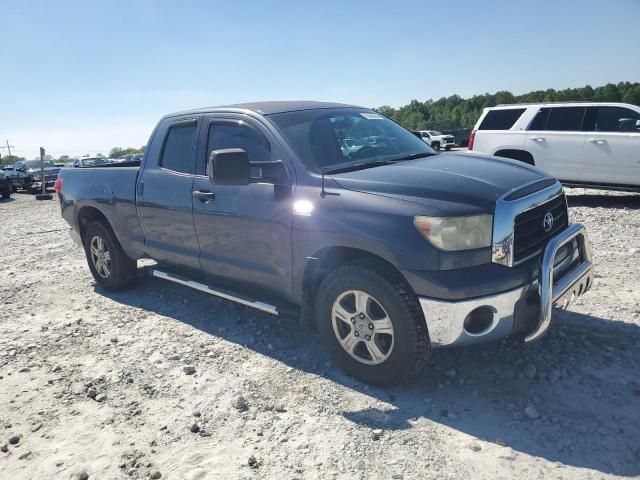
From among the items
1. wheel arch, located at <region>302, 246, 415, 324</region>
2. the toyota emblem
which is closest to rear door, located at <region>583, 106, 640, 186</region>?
the toyota emblem

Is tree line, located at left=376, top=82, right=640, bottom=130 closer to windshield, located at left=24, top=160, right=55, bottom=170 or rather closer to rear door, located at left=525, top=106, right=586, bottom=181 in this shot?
windshield, located at left=24, top=160, right=55, bottom=170

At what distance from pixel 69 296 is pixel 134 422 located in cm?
314

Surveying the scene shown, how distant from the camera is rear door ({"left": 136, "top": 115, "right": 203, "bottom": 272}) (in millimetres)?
4469

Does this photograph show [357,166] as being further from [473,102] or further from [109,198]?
[473,102]

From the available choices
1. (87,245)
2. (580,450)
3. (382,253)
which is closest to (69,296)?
(87,245)

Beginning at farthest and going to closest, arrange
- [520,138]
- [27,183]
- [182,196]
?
[27,183], [520,138], [182,196]

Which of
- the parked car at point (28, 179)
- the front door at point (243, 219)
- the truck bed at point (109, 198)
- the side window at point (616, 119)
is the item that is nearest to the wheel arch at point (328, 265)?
the front door at point (243, 219)

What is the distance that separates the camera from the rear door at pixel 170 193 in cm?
447

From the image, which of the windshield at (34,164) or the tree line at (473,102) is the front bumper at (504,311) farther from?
the tree line at (473,102)

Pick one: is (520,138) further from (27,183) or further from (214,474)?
(27,183)

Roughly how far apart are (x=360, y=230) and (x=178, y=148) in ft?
7.49

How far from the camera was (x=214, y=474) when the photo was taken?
2646 mm

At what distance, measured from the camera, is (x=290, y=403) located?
3283mm

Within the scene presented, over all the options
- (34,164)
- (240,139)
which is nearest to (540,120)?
(240,139)
